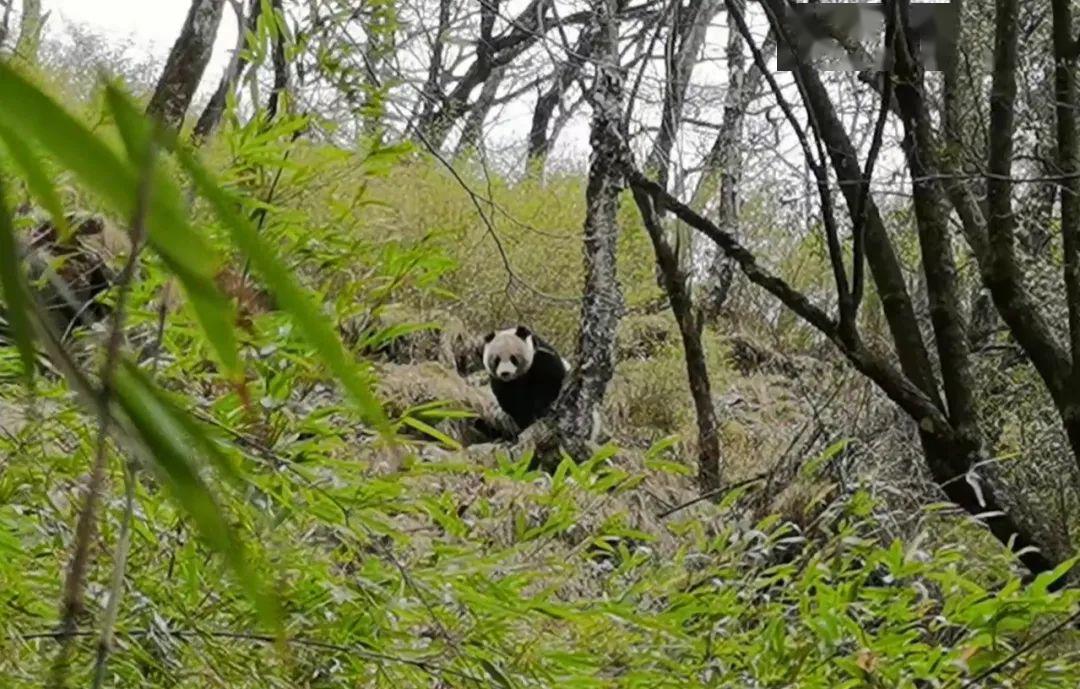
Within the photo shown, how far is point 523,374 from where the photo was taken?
5672 millimetres

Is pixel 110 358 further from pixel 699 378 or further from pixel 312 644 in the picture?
pixel 699 378

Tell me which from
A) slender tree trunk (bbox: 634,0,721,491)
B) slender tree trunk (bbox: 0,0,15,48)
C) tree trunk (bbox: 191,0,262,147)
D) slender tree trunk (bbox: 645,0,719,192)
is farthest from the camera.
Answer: slender tree trunk (bbox: 634,0,721,491)

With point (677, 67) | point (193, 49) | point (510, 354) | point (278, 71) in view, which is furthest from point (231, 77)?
point (510, 354)

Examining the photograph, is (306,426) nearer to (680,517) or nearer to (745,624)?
(745,624)

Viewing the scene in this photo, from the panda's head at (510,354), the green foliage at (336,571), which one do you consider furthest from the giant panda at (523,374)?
the green foliage at (336,571)

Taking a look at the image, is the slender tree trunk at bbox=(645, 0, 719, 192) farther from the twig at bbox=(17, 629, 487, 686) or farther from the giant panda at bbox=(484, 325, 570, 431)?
the twig at bbox=(17, 629, 487, 686)

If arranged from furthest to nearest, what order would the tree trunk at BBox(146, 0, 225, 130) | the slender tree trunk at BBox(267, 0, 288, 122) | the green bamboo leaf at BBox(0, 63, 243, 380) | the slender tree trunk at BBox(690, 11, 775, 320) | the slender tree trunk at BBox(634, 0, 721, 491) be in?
the slender tree trunk at BBox(690, 11, 775, 320), the slender tree trunk at BBox(634, 0, 721, 491), the tree trunk at BBox(146, 0, 225, 130), the slender tree trunk at BBox(267, 0, 288, 122), the green bamboo leaf at BBox(0, 63, 243, 380)

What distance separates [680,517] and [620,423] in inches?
84.0

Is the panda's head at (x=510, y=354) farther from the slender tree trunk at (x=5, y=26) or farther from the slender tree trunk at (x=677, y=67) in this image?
the slender tree trunk at (x=5, y=26)

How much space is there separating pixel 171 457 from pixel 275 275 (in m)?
0.04

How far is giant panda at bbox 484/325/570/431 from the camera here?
5652mm

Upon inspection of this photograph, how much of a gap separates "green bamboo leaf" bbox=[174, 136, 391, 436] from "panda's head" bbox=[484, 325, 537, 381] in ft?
17.3

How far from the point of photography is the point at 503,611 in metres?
1.25

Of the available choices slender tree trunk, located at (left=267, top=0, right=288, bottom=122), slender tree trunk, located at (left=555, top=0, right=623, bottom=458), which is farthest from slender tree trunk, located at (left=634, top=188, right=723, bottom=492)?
slender tree trunk, located at (left=267, top=0, right=288, bottom=122)
